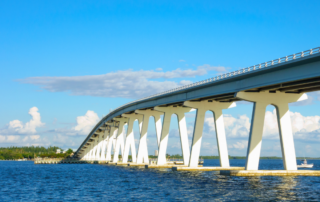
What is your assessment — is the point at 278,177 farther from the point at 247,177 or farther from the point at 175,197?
the point at 175,197

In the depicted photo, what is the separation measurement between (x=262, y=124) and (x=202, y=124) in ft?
55.3

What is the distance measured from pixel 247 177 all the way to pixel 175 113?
29928 mm

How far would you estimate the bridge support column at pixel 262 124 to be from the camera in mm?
46562

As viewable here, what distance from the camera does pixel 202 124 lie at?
206 feet

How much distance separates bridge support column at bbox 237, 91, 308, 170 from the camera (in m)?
46.6

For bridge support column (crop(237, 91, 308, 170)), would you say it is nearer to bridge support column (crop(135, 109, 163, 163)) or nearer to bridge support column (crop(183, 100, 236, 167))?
bridge support column (crop(183, 100, 236, 167))

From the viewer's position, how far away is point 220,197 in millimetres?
29859

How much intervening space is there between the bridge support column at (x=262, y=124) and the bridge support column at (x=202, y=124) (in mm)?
14428

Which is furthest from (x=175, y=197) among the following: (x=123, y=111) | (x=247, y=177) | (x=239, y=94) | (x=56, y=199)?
(x=123, y=111)

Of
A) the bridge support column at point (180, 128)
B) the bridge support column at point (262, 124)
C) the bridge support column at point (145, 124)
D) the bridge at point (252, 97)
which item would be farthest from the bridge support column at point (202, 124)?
the bridge support column at point (145, 124)

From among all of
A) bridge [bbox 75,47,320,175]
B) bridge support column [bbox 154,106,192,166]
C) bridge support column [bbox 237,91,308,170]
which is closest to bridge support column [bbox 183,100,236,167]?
bridge [bbox 75,47,320,175]

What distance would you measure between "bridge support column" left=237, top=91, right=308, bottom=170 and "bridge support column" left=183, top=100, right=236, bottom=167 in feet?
47.3

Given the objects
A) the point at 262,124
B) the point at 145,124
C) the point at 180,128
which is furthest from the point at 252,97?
the point at 145,124

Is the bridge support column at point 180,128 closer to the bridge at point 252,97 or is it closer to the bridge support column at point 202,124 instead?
the bridge at point 252,97
